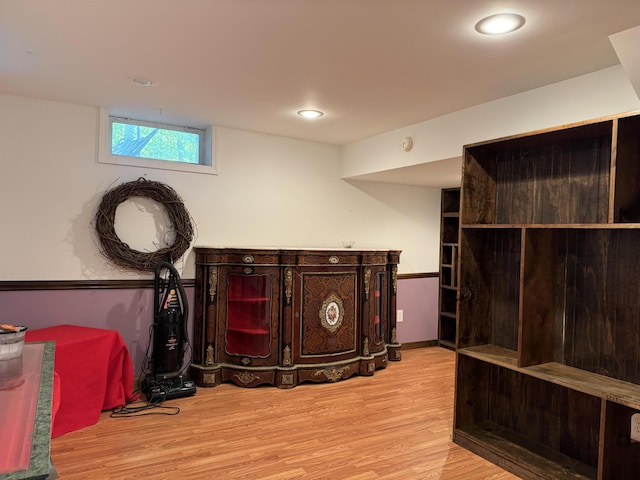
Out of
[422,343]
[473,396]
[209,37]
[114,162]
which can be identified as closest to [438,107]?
[209,37]

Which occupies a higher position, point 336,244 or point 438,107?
point 438,107

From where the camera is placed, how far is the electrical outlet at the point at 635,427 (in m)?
2.09

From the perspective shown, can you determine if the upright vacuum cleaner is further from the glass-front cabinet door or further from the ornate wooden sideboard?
the glass-front cabinet door

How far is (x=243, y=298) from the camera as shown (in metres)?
4.01

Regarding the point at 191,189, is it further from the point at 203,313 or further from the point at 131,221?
the point at 203,313

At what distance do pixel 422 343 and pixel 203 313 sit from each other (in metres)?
2.87

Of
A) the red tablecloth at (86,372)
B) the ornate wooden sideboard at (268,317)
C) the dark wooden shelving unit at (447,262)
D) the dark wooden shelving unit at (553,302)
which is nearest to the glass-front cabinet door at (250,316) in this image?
the ornate wooden sideboard at (268,317)

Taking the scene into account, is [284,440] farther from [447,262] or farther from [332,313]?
[447,262]

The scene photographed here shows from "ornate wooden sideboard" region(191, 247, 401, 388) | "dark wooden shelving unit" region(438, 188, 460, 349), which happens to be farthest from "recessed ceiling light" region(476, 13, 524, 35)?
"dark wooden shelving unit" region(438, 188, 460, 349)

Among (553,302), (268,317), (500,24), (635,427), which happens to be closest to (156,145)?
(268,317)

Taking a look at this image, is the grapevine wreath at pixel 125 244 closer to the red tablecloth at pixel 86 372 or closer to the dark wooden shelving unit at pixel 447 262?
the red tablecloth at pixel 86 372

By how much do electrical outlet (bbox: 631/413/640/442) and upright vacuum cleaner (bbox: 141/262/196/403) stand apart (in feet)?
9.81

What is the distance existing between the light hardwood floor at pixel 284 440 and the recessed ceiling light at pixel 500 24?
2.38 m

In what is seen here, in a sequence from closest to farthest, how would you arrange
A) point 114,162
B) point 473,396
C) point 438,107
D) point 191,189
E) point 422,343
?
1. point 473,396
2. point 438,107
3. point 114,162
4. point 191,189
5. point 422,343
